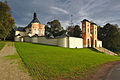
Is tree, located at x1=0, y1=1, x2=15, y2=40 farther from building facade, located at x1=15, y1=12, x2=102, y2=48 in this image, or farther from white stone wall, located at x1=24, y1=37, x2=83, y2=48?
white stone wall, located at x1=24, y1=37, x2=83, y2=48

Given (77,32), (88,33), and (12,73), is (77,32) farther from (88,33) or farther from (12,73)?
(12,73)

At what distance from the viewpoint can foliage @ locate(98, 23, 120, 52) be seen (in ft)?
122

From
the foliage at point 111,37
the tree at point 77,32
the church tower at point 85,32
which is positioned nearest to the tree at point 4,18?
the church tower at point 85,32

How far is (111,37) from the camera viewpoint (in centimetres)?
3916

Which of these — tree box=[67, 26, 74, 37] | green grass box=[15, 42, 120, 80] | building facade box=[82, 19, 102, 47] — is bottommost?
green grass box=[15, 42, 120, 80]

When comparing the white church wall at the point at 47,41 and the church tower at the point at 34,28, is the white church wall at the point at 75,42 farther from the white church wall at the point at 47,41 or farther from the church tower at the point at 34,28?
the church tower at the point at 34,28

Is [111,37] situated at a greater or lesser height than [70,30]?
lesser

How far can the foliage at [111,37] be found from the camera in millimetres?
37066

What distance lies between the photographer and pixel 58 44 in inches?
986

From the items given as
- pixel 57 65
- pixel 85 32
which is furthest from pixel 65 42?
pixel 57 65

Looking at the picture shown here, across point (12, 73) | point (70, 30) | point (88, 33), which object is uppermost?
point (70, 30)

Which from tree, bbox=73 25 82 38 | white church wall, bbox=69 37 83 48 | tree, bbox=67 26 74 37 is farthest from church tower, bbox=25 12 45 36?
white church wall, bbox=69 37 83 48

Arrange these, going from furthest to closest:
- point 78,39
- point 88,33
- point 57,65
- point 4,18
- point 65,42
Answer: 1. point 88,33
2. point 78,39
3. point 65,42
4. point 4,18
5. point 57,65

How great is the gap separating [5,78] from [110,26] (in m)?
47.7
